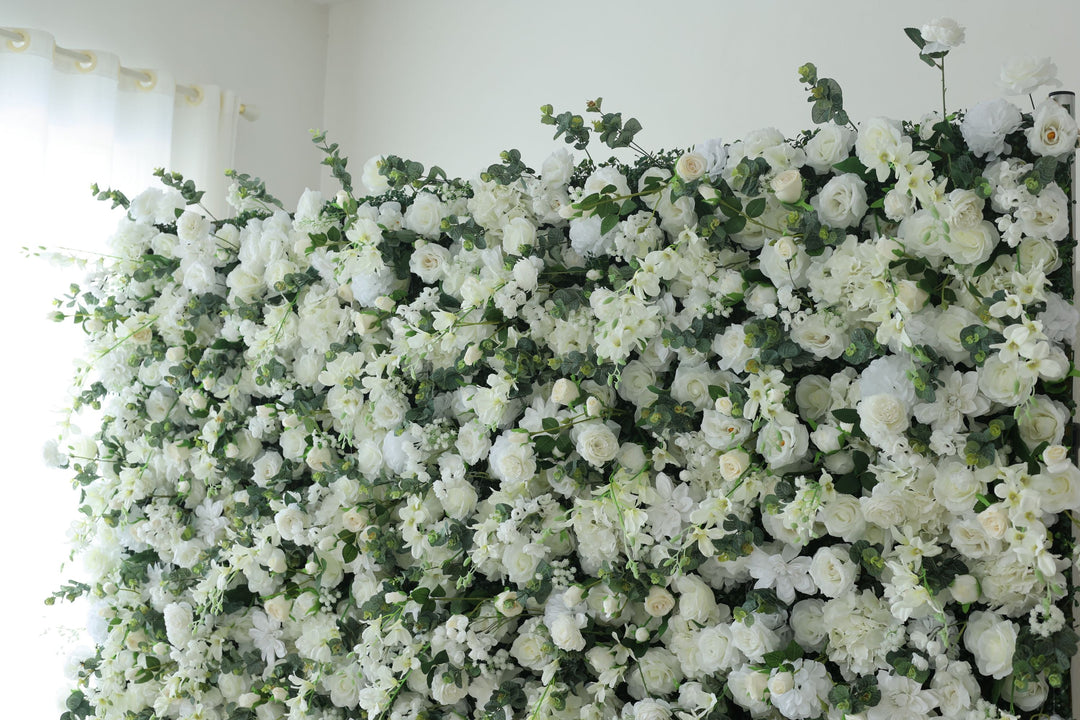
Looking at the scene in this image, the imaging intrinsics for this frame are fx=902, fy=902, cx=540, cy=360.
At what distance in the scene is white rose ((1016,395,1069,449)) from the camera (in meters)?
1.18

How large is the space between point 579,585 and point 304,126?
84.5 inches

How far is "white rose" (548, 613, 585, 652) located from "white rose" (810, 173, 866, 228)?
2.37 feet

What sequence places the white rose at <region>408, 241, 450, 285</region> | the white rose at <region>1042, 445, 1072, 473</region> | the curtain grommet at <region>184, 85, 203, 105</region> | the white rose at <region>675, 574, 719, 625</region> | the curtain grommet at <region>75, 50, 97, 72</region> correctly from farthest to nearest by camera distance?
the curtain grommet at <region>184, 85, 203, 105</region>, the curtain grommet at <region>75, 50, 97, 72</region>, the white rose at <region>408, 241, 450, 285</region>, the white rose at <region>675, 574, 719, 625</region>, the white rose at <region>1042, 445, 1072, 473</region>

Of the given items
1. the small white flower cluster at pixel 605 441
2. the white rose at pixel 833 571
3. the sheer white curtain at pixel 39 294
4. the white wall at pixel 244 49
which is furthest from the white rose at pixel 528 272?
the white wall at pixel 244 49

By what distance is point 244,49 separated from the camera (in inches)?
114

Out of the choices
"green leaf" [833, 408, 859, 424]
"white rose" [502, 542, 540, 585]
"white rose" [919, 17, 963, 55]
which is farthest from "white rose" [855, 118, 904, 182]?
"white rose" [502, 542, 540, 585]

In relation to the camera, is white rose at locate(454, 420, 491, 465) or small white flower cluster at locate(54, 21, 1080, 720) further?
white rose at locate(454, 420, 491, 465)

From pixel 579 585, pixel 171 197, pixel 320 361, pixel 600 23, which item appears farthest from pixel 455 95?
pixel 579 585

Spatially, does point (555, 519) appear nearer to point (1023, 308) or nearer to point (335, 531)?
point (335, 531)

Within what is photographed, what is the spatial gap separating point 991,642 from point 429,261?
106cm

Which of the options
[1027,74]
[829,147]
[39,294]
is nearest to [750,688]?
[829,147]

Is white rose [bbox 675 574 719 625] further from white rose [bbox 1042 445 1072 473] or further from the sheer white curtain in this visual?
the sheer white curtain

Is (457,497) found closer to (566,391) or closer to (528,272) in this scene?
(566,391)

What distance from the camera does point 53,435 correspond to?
2293 millimetres
